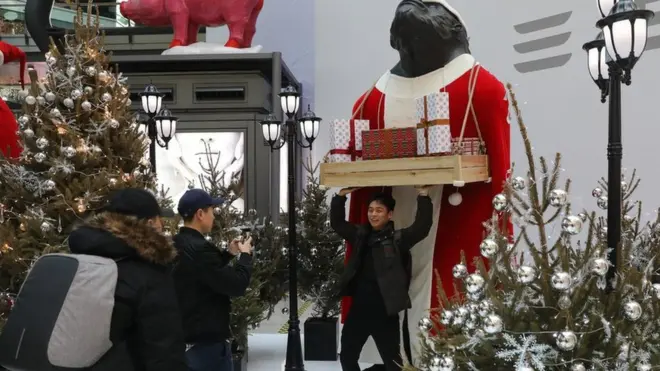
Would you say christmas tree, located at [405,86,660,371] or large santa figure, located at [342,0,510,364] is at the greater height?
large santa figure, located at [342,0,510,364]

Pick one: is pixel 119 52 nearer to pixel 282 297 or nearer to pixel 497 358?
pixel 282 297

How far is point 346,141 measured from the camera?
4.18 m

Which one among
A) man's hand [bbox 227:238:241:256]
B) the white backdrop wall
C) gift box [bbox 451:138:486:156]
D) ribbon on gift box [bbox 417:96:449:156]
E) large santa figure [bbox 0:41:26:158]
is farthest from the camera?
the white backdrop wall

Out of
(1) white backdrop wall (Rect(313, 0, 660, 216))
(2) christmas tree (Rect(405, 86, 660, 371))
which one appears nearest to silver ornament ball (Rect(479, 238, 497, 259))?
(2) christmas tree (Rect(405, 86, 660, 371))

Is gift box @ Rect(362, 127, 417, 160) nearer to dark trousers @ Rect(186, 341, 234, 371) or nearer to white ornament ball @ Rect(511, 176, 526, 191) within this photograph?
white ornament ball @ Rect(511, 176, 526, 191)

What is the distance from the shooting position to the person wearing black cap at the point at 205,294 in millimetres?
3273

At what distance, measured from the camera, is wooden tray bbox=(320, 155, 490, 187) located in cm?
362

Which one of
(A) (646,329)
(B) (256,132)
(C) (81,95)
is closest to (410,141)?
(A) (646,329)

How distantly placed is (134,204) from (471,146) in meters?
2.17

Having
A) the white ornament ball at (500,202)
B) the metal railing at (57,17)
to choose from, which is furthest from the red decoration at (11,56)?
the metal railing at (57,17)

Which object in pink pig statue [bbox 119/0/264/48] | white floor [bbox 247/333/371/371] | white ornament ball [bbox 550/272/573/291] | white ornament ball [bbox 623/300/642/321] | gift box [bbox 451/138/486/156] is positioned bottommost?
white floor [bbox 247/333/371/371]

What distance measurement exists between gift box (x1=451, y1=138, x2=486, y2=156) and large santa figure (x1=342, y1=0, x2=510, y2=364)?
0.05 metres

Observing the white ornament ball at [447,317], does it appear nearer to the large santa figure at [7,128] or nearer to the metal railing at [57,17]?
the large santa figure at [7,128]

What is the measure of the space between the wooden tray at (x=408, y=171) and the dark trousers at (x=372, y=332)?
828 mm
